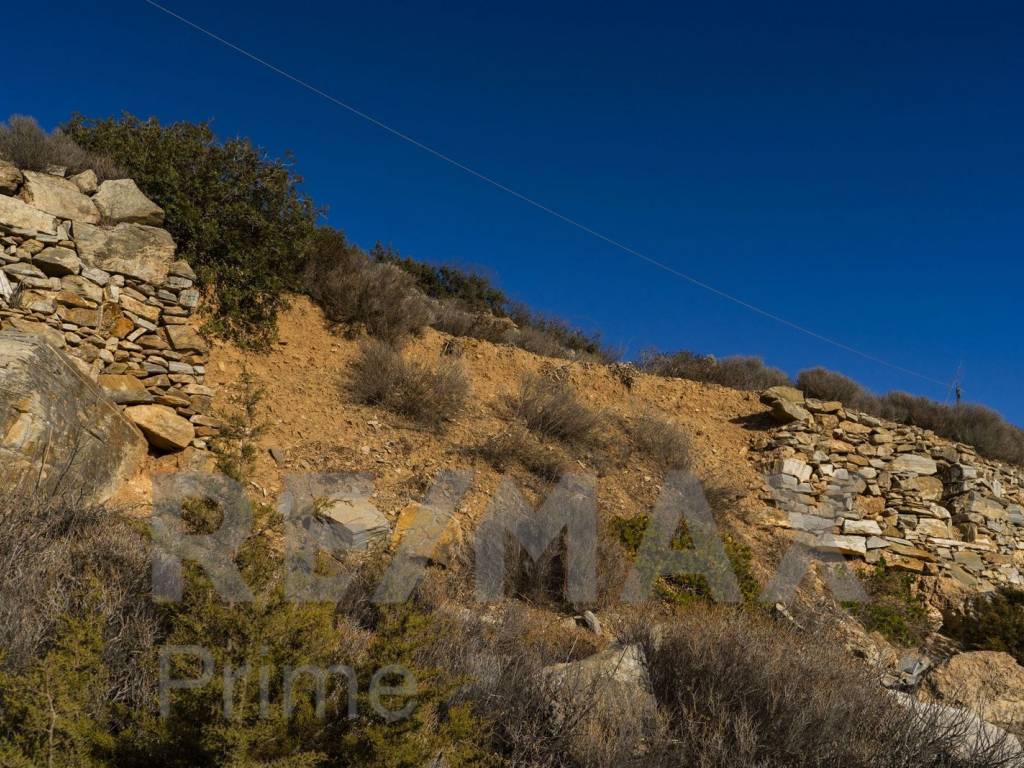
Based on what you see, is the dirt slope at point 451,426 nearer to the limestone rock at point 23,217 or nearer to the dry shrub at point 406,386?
the dry shrub at point 406,386

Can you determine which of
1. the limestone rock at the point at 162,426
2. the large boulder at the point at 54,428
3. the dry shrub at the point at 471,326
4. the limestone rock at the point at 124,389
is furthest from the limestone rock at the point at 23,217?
the dry shrub at the point at 471,326

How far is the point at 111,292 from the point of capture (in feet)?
20.9

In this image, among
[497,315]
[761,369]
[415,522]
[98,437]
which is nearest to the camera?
[98,437]

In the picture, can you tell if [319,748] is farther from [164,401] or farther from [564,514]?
[164,401]

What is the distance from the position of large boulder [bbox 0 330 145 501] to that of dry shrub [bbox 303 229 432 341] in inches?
138

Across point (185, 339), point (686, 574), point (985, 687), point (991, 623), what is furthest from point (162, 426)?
point (991, 623)

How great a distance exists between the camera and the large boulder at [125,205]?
6836mm

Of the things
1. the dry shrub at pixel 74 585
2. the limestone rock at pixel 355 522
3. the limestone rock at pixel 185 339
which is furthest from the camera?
the limestone rock at pixel 185 339

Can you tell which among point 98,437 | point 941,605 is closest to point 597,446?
point 941,605

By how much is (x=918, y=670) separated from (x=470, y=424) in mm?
5199

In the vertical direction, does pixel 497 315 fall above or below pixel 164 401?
above

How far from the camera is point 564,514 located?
643 cm

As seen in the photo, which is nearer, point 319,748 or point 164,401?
point 319,748

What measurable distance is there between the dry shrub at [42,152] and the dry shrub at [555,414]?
18.6ft
